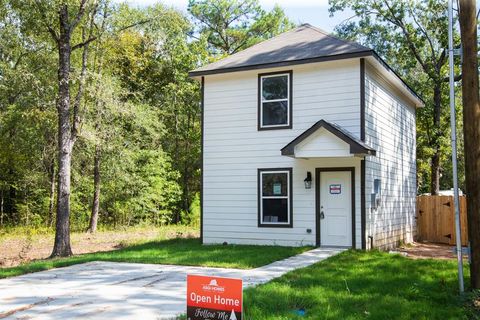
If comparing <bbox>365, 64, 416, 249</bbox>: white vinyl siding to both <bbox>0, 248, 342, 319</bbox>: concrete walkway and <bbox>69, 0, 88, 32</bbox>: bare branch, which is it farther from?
<bbox>69, 0, 88, 32</bbox>: bare branch

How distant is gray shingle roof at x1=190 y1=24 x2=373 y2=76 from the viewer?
12773 mm

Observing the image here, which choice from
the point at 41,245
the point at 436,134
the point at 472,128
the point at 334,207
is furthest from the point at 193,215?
the point at 472,128

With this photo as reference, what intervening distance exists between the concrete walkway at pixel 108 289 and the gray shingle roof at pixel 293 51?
5359 mm

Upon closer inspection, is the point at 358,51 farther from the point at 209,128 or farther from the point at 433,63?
the point at 433,63

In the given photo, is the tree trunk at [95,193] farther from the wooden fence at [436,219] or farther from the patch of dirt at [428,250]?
the wooden fence at [436,219]

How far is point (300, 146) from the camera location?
40.2 feet

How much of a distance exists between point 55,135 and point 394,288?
17314mm

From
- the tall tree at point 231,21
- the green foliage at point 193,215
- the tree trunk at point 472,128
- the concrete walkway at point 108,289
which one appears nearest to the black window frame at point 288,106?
the concrete walkway at point 108,289

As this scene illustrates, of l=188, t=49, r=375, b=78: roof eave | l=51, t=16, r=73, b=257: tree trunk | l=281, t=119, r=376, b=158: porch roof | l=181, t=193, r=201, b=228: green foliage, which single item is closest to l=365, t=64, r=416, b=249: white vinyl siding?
l=188, t=49, r=375, b=78: roof eave

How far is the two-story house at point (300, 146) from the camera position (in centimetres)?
1245

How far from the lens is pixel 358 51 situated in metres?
12.3

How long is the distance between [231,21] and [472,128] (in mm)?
28934

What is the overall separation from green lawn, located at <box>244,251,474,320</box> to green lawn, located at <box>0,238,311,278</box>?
165 centimetres

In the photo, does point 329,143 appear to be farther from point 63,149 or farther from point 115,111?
point 115,111
